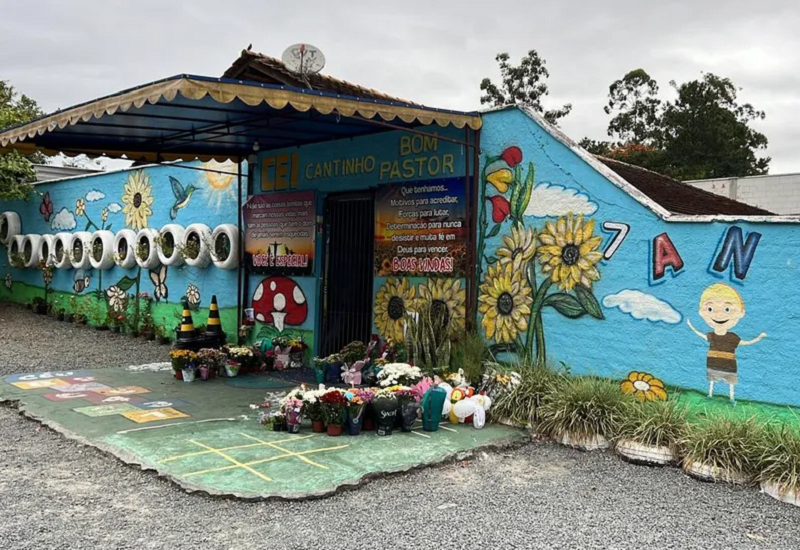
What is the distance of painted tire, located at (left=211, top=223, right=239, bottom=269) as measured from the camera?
11.1m

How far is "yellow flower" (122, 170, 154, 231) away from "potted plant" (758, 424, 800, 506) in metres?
11.3

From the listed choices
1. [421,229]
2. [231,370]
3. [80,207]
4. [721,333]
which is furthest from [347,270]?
[80,207]

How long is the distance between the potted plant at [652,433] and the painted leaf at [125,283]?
10.4 m

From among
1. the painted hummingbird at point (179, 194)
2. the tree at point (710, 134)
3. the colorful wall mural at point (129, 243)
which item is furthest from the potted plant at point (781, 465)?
the tree at point (710, 134)

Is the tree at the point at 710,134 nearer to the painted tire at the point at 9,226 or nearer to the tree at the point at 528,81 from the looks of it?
the tree at the point at 528,81

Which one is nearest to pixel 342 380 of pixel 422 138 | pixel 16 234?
pixel 422 138

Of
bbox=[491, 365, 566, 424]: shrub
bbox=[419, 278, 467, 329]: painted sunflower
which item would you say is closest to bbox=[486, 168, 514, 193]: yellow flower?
bbox=[419, 278, 467, 329]: painted sunflower

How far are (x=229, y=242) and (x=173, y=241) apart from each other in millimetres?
1566

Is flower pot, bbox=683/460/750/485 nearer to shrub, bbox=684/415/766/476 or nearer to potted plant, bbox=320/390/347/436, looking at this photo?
shrub, bbox=684/415/766/476

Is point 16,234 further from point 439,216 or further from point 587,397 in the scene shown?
point 587,397

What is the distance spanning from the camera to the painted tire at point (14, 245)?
53.0 ft

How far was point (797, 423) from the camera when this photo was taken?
5430mm

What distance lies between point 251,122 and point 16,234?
36.4 feet

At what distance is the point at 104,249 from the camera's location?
13797mm
